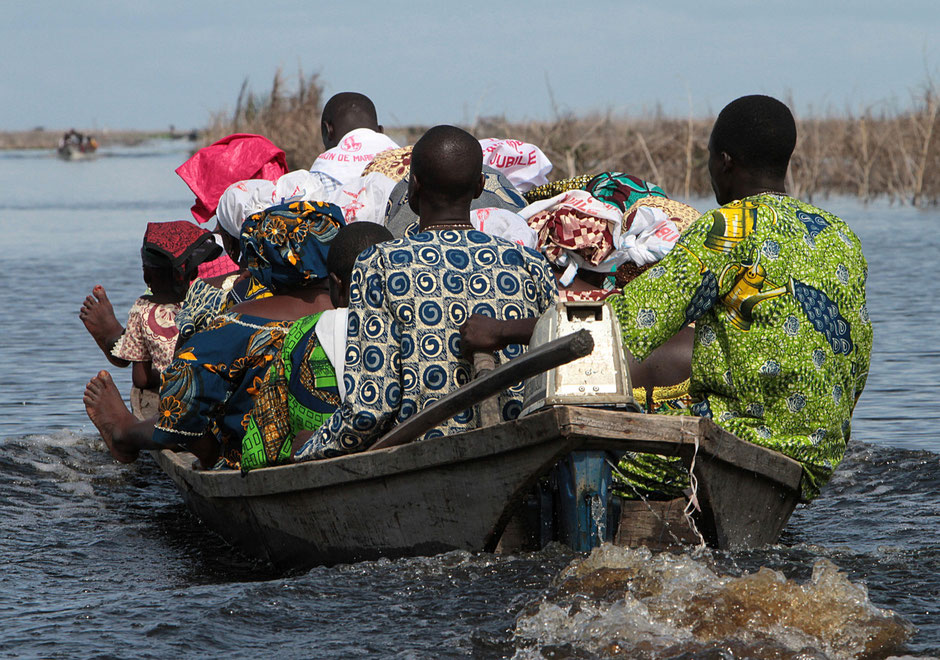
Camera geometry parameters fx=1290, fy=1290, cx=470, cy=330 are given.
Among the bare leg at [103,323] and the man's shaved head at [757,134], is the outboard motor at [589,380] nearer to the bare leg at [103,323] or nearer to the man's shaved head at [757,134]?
the man's shaved head at [757,134]

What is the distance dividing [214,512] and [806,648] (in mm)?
2741

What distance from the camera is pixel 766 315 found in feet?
13.2

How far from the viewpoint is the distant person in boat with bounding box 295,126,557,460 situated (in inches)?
158

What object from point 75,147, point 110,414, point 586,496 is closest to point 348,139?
point 110,414

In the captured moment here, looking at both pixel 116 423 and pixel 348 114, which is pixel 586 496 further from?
pixel 348 114

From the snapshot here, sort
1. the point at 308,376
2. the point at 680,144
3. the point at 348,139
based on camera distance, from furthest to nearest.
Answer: the point at 680,144 < the point at 348,139 < the point at 308,376

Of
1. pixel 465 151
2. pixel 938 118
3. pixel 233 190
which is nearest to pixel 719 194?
pixel 465 151

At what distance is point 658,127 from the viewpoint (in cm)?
2441

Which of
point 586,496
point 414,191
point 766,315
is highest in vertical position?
point 414,191

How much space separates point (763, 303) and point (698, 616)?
1.00m

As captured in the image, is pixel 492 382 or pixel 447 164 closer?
pixel 492 382

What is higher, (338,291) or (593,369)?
(338,291)

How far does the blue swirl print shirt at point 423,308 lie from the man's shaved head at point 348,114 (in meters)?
3.69

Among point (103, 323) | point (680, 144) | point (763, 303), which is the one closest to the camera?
point (763, 303)
